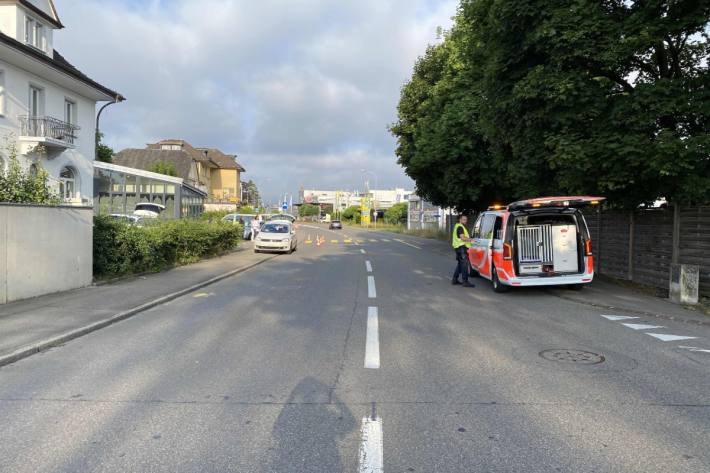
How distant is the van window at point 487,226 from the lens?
42.7 ft

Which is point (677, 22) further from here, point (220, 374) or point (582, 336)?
point (220, 374)

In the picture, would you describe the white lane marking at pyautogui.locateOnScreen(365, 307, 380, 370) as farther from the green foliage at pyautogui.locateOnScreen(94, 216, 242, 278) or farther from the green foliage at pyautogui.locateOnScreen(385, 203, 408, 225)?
the green foliage at pyautogui.locateOnScreen(385, 203, 408, 225)

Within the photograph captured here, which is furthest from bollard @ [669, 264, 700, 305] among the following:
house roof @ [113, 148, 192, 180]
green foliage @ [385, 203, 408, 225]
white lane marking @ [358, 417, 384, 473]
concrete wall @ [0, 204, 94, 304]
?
green foliage @ [385, 203, 408, 225]

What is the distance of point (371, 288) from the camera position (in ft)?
43.6

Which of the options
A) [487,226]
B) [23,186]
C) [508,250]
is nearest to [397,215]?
[487,226]

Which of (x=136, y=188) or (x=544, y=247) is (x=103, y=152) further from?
(x=544, y=247)

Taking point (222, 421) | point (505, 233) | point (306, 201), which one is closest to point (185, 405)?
point (222, 421)

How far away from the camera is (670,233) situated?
12.0 meters

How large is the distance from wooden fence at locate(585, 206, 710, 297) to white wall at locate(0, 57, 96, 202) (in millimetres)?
16301

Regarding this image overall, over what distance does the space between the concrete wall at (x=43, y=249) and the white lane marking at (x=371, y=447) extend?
8224 mm

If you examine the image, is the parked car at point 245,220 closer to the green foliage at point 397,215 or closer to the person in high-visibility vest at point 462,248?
the person in high-visibility vest at point 462,248

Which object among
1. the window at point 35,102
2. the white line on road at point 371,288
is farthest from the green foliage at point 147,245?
the window at point 35,102

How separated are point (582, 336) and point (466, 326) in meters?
1.66

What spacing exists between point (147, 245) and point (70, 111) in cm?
1295
